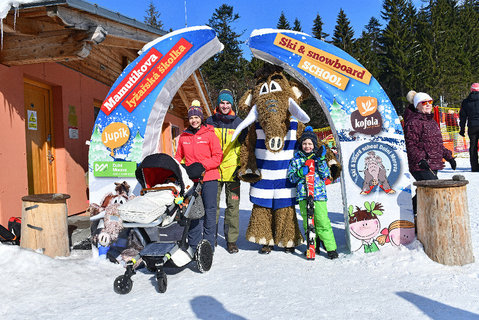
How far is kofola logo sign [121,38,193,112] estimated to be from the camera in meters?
4.26

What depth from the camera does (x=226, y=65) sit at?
3403 centimetres

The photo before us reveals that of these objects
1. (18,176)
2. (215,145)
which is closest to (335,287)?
(215,145)

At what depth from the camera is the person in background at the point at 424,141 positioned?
4.04 metres

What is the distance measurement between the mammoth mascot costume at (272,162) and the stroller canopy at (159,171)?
0.89m

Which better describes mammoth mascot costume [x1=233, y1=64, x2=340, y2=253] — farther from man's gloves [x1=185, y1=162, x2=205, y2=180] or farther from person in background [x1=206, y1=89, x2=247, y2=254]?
man's gloves [x1=185, y1=162, x2=205, y2=180]

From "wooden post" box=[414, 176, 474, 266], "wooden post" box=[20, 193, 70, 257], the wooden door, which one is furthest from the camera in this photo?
the wooden door

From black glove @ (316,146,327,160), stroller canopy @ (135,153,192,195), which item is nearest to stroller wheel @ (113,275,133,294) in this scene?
stroller canopy @ (135,153,192,195)

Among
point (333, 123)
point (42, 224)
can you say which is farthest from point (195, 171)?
point (42, 224)

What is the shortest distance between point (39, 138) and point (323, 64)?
191 inches

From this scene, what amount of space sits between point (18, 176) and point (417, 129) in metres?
5.49

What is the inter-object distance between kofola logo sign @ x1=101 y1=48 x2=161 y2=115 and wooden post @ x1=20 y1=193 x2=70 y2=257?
1.29 meters

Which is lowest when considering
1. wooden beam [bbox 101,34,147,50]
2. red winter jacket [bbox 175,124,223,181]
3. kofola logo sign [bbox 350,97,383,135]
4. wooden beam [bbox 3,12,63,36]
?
red winter jacket [bbox 175,124,223,181]

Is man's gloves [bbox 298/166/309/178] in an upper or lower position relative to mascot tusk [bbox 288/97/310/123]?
lower

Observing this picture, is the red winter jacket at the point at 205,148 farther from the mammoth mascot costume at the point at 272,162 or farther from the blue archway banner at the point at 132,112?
the blue archway banner at the point at 132,112
